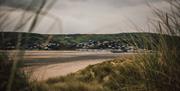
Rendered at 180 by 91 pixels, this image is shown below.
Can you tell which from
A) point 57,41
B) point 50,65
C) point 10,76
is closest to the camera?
point 10,76

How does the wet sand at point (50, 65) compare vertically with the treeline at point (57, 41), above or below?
below

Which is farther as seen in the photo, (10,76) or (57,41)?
(57,41)

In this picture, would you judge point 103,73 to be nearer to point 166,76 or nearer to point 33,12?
point 166,76

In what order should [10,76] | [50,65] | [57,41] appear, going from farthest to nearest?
[50,65] < [57,41] < [10,76]

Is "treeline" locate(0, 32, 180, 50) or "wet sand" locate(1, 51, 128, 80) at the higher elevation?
"treeline" locate(0, 32, 180, 50)

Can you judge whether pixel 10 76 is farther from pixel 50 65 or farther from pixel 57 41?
pixel 50 65

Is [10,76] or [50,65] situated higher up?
[10,76]

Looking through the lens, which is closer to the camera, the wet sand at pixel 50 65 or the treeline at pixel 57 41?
the treeline at pixel 57 41

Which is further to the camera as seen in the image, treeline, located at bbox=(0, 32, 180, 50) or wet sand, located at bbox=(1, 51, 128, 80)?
wet sand, located at bbox=(1, 51, 128, 80)

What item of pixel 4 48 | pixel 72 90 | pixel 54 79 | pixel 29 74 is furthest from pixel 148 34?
pixel 54 79

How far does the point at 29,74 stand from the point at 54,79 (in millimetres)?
3558

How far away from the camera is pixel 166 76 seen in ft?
10.5

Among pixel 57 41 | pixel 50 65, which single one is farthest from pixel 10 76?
pixel 50 65

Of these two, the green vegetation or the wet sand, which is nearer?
the green vegetation
